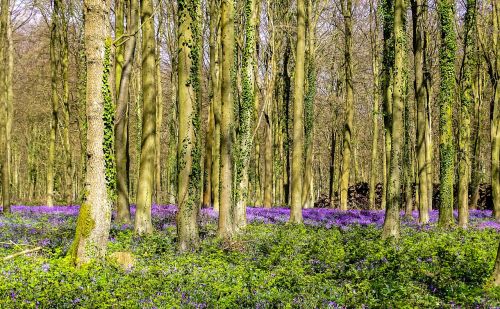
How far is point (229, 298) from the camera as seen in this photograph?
7051 millimetres

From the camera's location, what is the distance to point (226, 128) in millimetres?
13508

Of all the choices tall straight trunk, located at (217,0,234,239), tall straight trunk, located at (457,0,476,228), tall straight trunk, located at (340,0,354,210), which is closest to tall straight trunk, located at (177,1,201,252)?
tall straight trunk, located at (217,0,234,239)

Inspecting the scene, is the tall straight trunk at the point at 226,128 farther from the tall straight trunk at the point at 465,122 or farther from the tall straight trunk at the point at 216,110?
the tall straight trunk at the point at 465,122

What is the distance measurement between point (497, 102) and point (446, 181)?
8476 mm

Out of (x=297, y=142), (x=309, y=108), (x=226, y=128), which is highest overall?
(x=309, y=108)

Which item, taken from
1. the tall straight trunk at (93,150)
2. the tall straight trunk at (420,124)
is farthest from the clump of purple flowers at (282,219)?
the tall straight trunk at (93,150)

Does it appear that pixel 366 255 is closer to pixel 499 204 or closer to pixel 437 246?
pixel 437 246

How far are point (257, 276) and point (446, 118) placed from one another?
11169 millimetres

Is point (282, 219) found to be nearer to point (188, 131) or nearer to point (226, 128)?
point (226, 128)

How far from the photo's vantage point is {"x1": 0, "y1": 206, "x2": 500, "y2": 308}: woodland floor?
6.94 metres

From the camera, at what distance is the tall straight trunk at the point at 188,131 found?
11.4m

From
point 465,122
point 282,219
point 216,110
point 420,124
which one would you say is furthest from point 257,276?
point 465,122

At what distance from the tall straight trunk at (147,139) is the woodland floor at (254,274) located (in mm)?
899

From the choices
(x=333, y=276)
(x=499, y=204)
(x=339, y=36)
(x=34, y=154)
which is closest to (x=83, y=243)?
(x=333, y=276)
